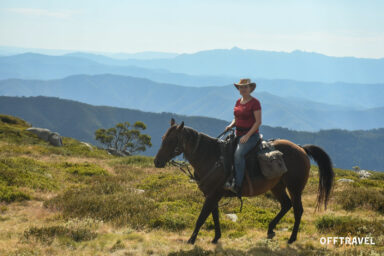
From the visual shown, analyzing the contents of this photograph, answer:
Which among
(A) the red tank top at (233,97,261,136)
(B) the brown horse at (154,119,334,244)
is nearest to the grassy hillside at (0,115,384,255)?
(B) the brown horse at (154,119,334,244)

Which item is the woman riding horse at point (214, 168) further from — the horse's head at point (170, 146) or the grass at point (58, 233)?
the grass at point (58, 233)

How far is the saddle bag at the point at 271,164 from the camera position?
7801mm

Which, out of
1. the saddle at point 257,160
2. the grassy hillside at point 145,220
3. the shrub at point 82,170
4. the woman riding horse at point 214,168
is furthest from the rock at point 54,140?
the saddle at point 257,160

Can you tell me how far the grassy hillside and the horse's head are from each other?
88.1 inches

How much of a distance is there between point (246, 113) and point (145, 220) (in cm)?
469

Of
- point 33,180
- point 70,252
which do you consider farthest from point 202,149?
point 33,180

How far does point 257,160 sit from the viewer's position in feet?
26.4

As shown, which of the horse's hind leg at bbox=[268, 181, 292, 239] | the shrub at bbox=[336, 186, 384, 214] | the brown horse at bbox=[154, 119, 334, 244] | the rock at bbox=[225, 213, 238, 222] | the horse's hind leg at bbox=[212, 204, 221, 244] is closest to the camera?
the brown horse at bbox=[154, 119, 334, 244]

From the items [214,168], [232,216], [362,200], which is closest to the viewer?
[214,168]

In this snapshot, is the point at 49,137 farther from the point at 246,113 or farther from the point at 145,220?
the point at 246,113

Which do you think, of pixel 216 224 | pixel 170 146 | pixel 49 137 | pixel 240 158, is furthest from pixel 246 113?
pixel 49 137

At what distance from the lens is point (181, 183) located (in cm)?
1561

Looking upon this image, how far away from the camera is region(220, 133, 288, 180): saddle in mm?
7797

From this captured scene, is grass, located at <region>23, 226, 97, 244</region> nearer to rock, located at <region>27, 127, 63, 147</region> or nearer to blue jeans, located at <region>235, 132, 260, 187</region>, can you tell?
blue jeans, located at <region>235, 132, 260, 187</region>
